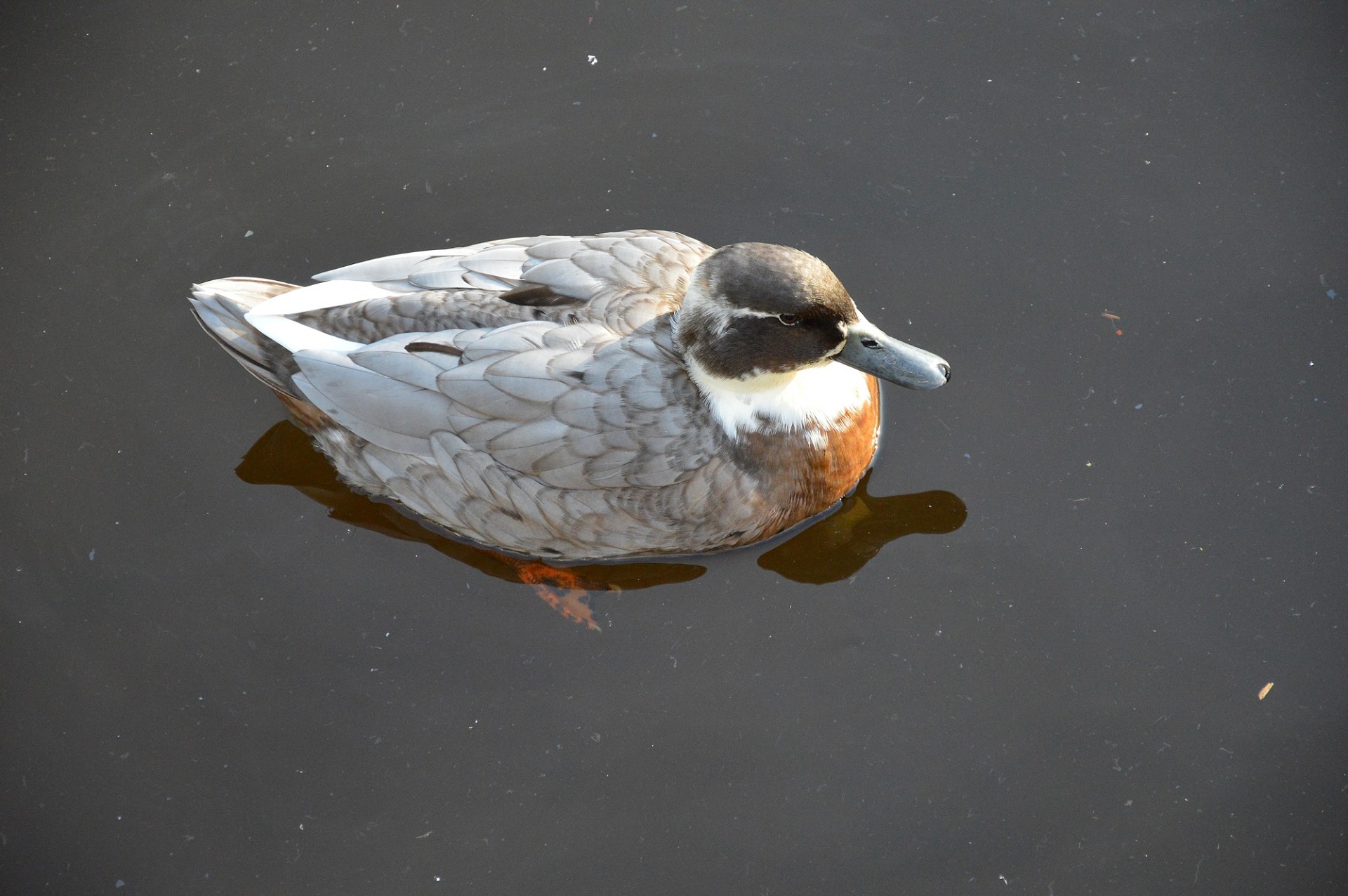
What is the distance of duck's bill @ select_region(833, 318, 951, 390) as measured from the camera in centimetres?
384

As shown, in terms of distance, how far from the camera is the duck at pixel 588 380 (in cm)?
374

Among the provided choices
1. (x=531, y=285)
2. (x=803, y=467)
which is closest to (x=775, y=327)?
(x=803, y=467)

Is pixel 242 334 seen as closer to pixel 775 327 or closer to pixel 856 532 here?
pixel 775 327

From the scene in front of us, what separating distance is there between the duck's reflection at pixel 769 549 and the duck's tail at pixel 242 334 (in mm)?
641

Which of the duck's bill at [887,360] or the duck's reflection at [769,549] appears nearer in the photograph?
the duck's bill at [887,360]

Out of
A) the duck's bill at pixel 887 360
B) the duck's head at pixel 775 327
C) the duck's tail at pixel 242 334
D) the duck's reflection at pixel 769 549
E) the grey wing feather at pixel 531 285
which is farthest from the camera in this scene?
the duck's reflection at pixel 769 549

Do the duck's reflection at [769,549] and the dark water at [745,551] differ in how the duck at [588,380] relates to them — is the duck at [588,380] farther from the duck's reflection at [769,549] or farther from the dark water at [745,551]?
the dark water at [745,551]

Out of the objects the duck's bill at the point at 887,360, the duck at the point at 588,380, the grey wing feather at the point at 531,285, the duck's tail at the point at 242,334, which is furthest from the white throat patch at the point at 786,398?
the duck's tail at the point at 242,334

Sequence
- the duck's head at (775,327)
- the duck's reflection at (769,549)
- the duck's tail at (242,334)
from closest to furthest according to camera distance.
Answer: the duck's head at (775,327) → the duck's tail at (242,334) → the duck's reflection at (769,549)

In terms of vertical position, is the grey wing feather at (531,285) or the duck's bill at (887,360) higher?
the grey wing feather at (531,285)

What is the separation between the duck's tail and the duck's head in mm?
1609

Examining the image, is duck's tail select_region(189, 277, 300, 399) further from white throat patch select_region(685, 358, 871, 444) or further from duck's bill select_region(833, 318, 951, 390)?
duck's bill select_region(833, 318, 951, 390)

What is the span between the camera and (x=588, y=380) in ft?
12.3

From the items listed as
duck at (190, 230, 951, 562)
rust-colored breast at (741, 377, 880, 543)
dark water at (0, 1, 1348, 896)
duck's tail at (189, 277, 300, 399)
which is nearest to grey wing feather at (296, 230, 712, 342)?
duck at (190, 230, 951, 562)
